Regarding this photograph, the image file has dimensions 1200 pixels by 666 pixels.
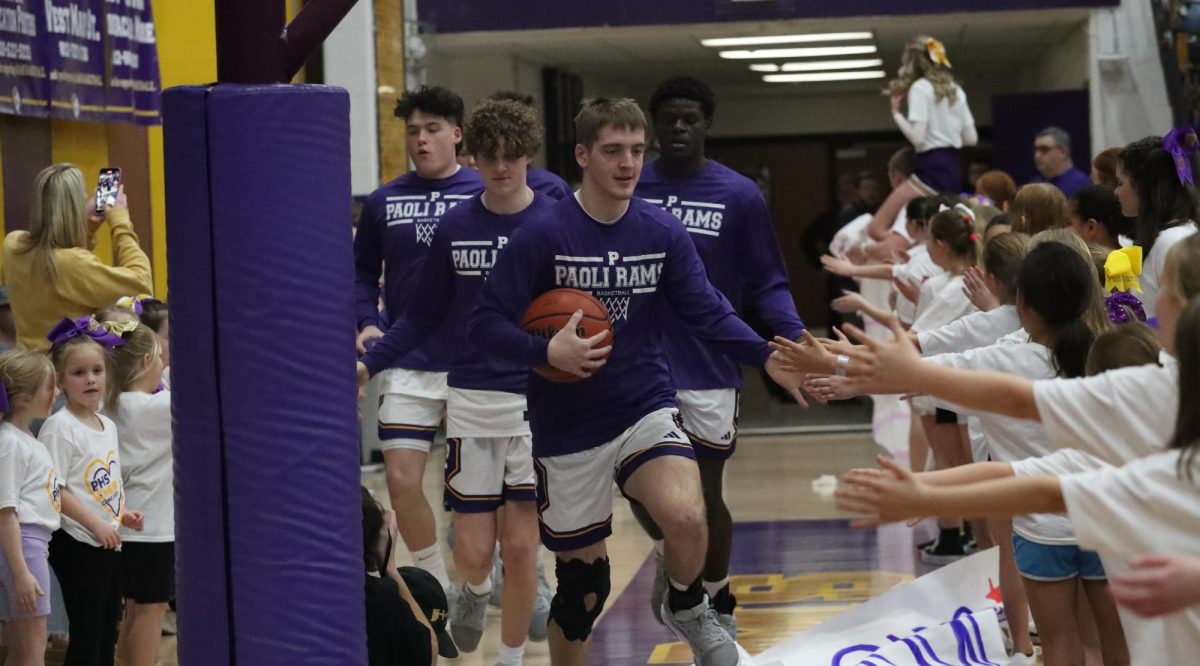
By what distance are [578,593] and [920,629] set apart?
5.23ft

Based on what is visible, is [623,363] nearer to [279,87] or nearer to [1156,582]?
[279,87]

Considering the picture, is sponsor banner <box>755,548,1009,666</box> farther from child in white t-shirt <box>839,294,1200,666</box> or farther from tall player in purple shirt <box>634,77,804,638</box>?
child in white t-shirt <box>839,294,1200,666</box>

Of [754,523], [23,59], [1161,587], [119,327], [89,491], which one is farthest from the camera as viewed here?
[754,523]

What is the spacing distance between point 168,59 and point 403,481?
15.5 feet

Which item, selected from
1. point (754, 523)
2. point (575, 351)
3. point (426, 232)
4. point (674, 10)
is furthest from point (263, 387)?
point (674, 10)

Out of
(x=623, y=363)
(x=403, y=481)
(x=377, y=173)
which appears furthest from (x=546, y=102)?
(x=623, y=363)

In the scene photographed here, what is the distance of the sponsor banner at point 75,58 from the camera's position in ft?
28.1

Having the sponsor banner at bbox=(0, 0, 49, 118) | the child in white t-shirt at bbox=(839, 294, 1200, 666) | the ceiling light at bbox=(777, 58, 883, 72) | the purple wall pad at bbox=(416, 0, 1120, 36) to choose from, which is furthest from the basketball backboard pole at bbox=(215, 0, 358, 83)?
the ceiling light at bbox=(777, 58, 883, 72)

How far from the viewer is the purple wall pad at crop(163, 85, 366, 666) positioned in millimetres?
4305

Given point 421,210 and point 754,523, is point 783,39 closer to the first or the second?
point 754,523

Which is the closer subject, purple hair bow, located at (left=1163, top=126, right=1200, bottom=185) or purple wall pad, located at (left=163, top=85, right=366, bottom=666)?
purple wall pad, located at (left=163, top=85, right=366, bottom=666)

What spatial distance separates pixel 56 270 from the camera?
6.37 meters

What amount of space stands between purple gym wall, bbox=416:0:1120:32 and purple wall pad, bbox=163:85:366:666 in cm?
913

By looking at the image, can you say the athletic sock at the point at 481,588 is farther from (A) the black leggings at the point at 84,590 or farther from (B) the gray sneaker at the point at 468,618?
(A) the black leggings at the point at 84,590
